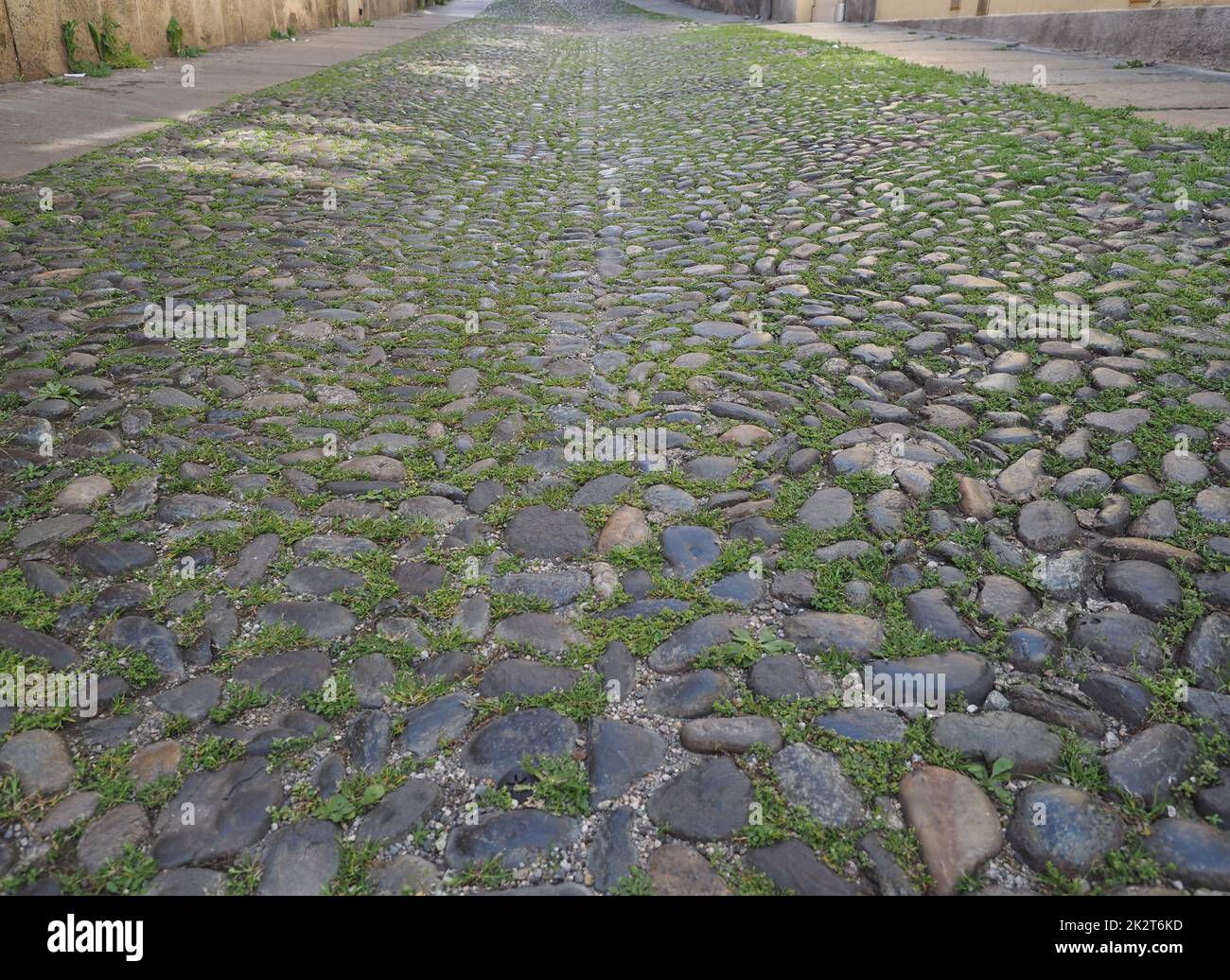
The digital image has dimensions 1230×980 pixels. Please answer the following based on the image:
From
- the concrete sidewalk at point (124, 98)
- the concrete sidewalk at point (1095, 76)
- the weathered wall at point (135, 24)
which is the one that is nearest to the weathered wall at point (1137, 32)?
the concrete sidewalk at point (1095, 76)

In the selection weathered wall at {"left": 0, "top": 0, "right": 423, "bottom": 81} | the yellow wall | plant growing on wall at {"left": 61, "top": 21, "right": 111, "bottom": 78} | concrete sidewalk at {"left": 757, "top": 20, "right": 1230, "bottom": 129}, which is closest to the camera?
concrete sidewalk at {"left": 757, "top": 20, "right": 1230, "bottom": 129}

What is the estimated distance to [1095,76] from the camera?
8.84 metres

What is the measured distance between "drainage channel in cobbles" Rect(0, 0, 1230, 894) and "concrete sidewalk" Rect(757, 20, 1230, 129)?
185 centimetres

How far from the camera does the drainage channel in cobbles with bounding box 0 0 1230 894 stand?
1729mm

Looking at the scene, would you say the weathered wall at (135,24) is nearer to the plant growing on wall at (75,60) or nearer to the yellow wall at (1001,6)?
the plant growing on wall at (75,60)

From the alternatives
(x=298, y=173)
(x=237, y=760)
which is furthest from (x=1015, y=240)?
(x=298, y=173)

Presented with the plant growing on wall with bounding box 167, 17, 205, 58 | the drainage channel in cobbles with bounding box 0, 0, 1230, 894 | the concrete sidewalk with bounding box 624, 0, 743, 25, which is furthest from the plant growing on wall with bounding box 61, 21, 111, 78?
the concrete sidewalk with bounding box 624, 0, 743, 25

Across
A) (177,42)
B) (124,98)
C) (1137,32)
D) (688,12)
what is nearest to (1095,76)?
(1137,32)

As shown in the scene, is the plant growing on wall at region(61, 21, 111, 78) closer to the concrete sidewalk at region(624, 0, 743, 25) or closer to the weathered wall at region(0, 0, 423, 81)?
the weathered wall at region(0, 0, 423, 81)

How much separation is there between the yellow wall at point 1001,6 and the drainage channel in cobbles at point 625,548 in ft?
18.2

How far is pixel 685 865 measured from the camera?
5.43ft

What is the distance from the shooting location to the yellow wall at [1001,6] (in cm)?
934
